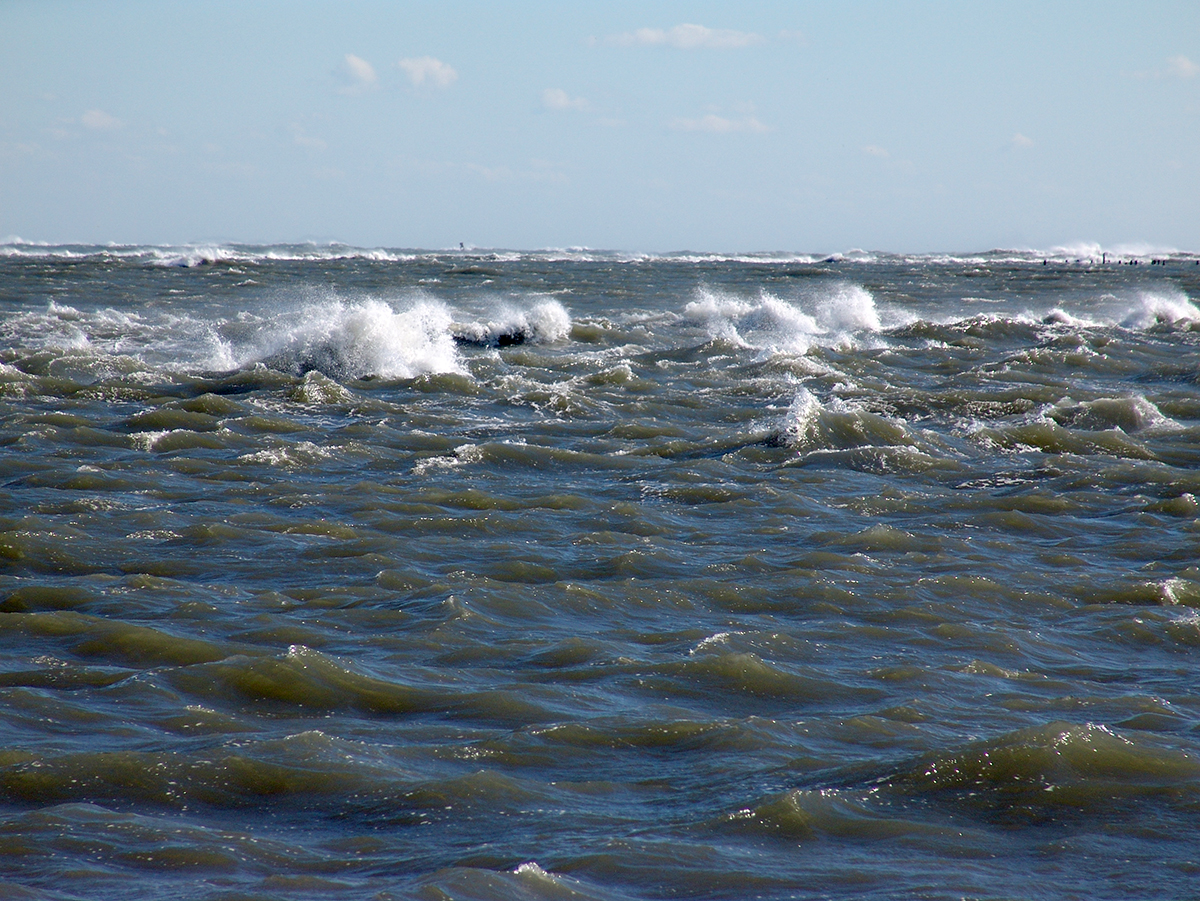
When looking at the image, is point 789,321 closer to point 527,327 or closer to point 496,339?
point 527,327

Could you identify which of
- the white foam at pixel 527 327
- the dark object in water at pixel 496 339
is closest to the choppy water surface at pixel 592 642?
the dark object in water at pixel 496 339

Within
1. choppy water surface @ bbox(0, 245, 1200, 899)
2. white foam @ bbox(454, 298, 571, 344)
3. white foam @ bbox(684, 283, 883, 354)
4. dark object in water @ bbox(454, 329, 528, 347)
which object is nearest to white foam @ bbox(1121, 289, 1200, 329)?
white foam @ bbox(684, 283, 883, 354)

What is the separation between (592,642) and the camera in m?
6.11

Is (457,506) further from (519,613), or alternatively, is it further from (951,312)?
(951,312)

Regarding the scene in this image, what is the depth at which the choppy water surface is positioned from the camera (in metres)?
3.96

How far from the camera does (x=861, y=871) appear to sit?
12.7ft

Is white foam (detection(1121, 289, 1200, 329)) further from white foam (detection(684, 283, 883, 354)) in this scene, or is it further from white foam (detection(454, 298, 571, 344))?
white foam (detection(454, 298, 571, 344))

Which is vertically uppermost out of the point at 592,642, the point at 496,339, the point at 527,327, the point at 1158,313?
the point at 1158,313

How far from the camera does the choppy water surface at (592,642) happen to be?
13.0ft

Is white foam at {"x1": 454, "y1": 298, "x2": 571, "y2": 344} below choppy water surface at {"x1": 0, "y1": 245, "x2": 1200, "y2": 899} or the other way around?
the other way around

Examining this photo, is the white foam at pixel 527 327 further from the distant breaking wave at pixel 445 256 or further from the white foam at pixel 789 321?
the distant breaking wave at pixel 445 256

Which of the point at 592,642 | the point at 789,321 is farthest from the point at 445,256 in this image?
the point at 592,642

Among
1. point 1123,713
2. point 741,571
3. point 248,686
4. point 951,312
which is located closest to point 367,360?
point 741,571

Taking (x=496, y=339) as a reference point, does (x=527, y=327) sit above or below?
above
